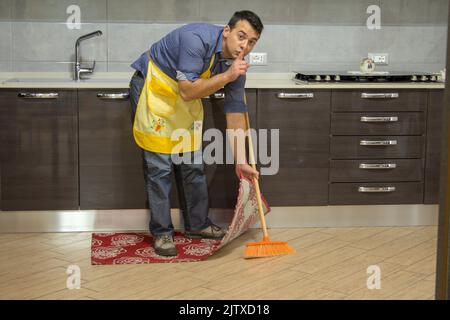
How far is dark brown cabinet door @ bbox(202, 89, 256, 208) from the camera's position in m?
3.66

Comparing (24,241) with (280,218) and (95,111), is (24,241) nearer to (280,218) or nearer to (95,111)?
(95,111)

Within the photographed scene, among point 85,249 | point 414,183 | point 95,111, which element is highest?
point 95,111

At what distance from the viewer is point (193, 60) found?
3.09 m

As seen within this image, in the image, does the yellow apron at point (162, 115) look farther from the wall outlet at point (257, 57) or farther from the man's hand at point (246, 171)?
the wall outlet at point (257, 57)

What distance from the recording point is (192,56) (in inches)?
121

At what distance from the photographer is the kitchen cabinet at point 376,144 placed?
12.5ft

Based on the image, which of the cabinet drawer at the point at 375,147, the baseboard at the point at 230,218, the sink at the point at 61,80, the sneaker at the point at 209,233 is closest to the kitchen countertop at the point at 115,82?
the sink at the point at 61,80

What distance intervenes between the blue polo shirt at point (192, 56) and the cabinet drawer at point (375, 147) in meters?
0.72

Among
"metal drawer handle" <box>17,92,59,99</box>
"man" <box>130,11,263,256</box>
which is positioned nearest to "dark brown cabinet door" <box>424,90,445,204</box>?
"man" <box>130,11,263,256</box>

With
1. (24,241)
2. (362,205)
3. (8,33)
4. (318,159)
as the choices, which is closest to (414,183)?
(362,205)

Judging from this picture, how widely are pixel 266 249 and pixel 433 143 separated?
1218 mm

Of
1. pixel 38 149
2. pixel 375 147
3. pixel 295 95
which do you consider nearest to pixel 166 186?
pixel 38 149

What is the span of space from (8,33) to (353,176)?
2115 millimetres
